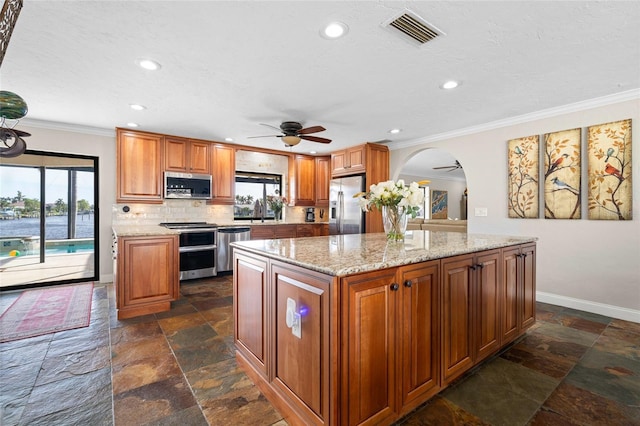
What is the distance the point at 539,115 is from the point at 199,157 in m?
4.98

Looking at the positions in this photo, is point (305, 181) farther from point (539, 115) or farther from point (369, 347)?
point (369, 347)

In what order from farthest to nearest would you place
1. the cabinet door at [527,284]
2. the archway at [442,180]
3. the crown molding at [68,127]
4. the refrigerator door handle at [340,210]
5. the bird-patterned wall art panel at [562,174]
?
1. the archway at [442,180]
2. the refrigerator door handle at [340,210]
3. the crown molding at [68,127]
4. the bird-patterned wall art panel at [562,174]
5. the cabinet door at [527,284]

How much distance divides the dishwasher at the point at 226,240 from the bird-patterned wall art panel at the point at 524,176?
164 inches

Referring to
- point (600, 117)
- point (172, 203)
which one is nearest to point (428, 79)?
point (600, 117)

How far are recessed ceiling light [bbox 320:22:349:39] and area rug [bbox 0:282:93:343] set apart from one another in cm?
350

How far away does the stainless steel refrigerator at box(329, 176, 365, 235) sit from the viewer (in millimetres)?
5258

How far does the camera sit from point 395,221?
2365mm

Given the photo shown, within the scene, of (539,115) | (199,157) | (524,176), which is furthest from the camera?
(199,157)

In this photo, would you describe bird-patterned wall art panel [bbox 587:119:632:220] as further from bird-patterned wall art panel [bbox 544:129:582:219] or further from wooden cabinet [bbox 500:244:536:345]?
wooden cabinet [bbox 500:244:536:345]

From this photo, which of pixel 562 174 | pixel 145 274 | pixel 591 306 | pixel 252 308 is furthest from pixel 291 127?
pixel 591 306

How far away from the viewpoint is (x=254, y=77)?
2729mm

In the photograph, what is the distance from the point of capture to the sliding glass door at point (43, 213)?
4.49 meters

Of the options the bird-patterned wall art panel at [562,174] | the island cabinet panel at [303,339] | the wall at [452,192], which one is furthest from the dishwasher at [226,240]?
the wall at [452,192]

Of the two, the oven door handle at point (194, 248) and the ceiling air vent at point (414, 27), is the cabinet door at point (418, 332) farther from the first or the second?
the oven door handle at point (194, 248)
